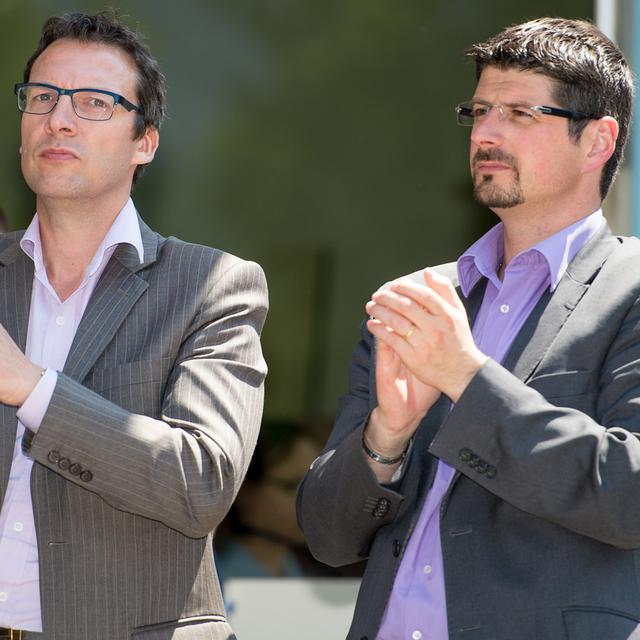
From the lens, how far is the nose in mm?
2922

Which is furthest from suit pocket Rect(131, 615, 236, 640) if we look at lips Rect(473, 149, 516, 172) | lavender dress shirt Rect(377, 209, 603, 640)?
lips Rect(473, 149, 516, 172)

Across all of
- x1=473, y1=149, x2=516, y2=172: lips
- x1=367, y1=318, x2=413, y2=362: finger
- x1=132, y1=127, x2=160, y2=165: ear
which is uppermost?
→ x1=132, y1=127, x2=160, y2=165: ear

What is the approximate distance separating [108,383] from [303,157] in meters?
2.84

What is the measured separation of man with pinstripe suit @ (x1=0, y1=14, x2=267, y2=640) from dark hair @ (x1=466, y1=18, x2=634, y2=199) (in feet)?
2.69

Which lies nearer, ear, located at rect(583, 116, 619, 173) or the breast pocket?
the breast pocket

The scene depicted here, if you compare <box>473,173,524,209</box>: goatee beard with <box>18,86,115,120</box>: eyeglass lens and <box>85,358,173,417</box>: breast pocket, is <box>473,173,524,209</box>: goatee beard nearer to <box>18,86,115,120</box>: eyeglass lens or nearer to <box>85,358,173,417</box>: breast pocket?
<box>85,358,173,417</box>: breast pocket

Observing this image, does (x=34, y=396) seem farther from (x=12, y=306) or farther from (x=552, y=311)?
(x=552, y=311)

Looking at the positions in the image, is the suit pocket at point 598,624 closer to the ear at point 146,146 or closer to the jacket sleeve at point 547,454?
the jacket sleeve at point 547,454

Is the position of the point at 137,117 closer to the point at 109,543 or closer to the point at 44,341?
the point at 44,341

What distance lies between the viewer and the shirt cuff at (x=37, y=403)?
2.43 metres

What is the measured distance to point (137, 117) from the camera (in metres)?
3.10

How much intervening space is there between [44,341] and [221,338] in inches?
16.7

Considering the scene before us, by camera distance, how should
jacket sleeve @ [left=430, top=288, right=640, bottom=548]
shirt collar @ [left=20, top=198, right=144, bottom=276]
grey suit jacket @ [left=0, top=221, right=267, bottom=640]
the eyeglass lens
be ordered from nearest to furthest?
1. jacket sleeve @ [left=430, top=288, right=640, bottom=548]
2. grey suit jacket @ [left=0, top=221, right=267, bottom=640]
3. shirt collar @ [left=20, top=198, right=144, bottom=276]
4. the eyeglass lens

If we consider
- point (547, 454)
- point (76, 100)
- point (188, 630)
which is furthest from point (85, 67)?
point (547, 454)
